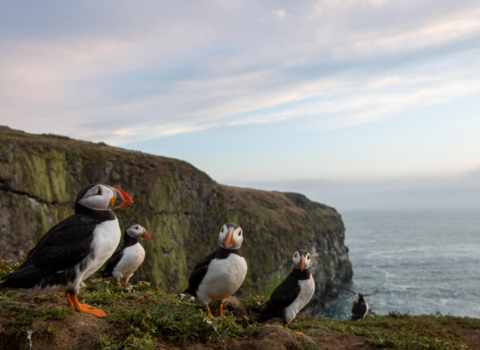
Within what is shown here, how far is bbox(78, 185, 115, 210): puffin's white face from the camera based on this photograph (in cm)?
514

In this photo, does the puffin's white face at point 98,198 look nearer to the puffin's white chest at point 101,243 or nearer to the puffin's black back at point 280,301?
the puffin's white chest at point 101,243

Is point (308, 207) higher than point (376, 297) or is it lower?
higher

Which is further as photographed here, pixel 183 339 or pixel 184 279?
pixel 184 279

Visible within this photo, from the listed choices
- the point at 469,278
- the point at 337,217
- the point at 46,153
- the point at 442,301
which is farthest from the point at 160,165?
the point at 469,278

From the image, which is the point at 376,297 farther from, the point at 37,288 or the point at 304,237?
the point at 37,288

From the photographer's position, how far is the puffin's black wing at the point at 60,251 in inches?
187

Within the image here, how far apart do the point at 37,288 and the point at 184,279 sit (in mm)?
30462

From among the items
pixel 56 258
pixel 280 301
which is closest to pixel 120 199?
pixel 56 258

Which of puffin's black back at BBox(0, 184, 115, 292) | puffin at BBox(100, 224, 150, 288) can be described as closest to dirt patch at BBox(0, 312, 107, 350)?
puffin's black back at BBox(0, 184, 115, 292)

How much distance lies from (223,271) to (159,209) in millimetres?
29096

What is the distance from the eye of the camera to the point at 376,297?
170 feet

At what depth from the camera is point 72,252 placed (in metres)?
4.75

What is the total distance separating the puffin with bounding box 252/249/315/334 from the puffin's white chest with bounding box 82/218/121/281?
4.50 m

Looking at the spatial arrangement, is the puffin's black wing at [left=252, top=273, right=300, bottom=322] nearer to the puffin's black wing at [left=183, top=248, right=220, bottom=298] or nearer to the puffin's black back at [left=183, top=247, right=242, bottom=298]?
the puffin's black back at [left=183, top=247, right=242, bottom=298]
